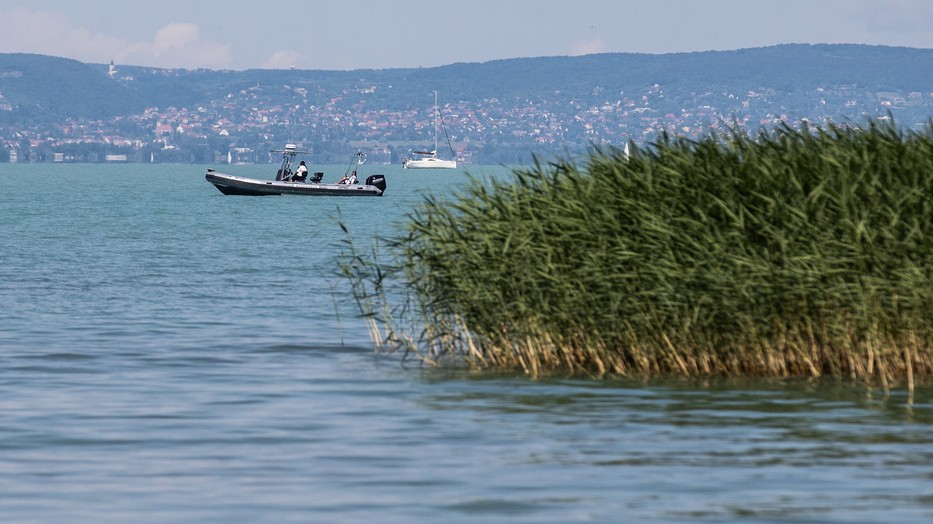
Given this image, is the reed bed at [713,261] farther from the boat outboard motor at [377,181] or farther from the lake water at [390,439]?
the boat outboard motor at [377,181]

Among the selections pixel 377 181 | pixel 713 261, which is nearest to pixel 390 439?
pixel 713 261

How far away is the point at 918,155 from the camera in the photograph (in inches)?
725

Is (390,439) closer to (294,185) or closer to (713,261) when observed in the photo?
(713,261)

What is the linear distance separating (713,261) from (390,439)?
4797 mm

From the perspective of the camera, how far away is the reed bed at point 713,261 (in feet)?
58.5

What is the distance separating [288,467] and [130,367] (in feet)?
29.6

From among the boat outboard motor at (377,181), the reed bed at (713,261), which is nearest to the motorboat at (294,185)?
the boat outboard motor at (377,181)

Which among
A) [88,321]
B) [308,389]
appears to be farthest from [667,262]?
[88,321]

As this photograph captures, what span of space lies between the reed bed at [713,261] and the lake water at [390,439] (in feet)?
1.78

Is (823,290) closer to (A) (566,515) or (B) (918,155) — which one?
(B) (918,155)

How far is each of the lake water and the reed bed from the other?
54 centimetres

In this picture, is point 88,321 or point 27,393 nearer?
point 27,393

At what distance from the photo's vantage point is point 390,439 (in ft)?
50.2

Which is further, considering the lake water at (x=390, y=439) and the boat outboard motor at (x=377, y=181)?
the boat outboard motor at (x=377, y=181)
